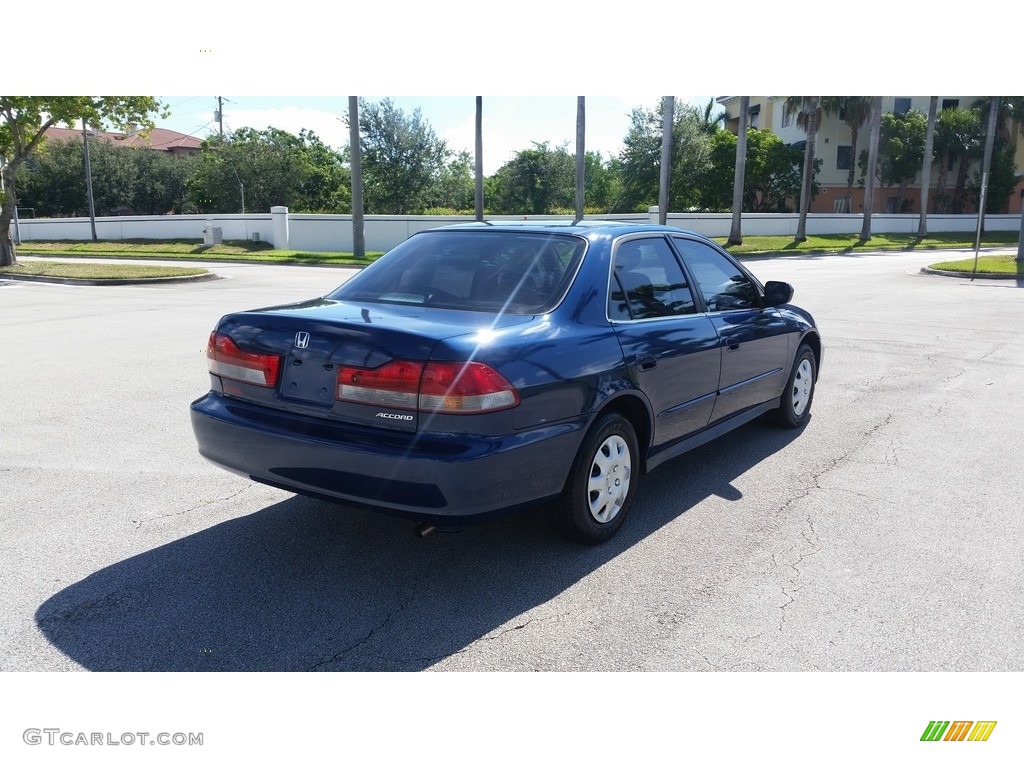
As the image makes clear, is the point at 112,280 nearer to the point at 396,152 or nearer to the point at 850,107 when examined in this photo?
the point at 396,152

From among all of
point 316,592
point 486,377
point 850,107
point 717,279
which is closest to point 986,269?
point 717,279

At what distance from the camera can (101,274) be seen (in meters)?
22.1

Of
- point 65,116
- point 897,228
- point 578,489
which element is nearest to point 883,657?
point 578,489

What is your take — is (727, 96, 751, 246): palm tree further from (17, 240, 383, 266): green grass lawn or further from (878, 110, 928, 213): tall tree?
(878, 110, 928, 213): tall tree

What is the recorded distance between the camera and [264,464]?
3.84 metres

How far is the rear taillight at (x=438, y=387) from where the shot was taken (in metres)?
3.45

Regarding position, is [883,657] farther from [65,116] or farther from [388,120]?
[388,120]

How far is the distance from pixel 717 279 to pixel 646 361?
1392mm

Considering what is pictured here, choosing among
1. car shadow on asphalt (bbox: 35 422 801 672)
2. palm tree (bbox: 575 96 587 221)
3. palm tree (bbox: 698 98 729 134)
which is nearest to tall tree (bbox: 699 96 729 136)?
palm tree (bbox: 698 98 729 134)

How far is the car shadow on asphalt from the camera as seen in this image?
10.5 feet

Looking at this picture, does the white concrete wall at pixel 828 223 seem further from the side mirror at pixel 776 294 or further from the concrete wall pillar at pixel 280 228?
the side mirror at pixel 776 294

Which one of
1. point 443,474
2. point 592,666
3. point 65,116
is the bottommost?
point 592,666

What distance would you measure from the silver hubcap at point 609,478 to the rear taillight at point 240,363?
157 cm

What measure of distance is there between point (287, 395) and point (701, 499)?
8.20ft
